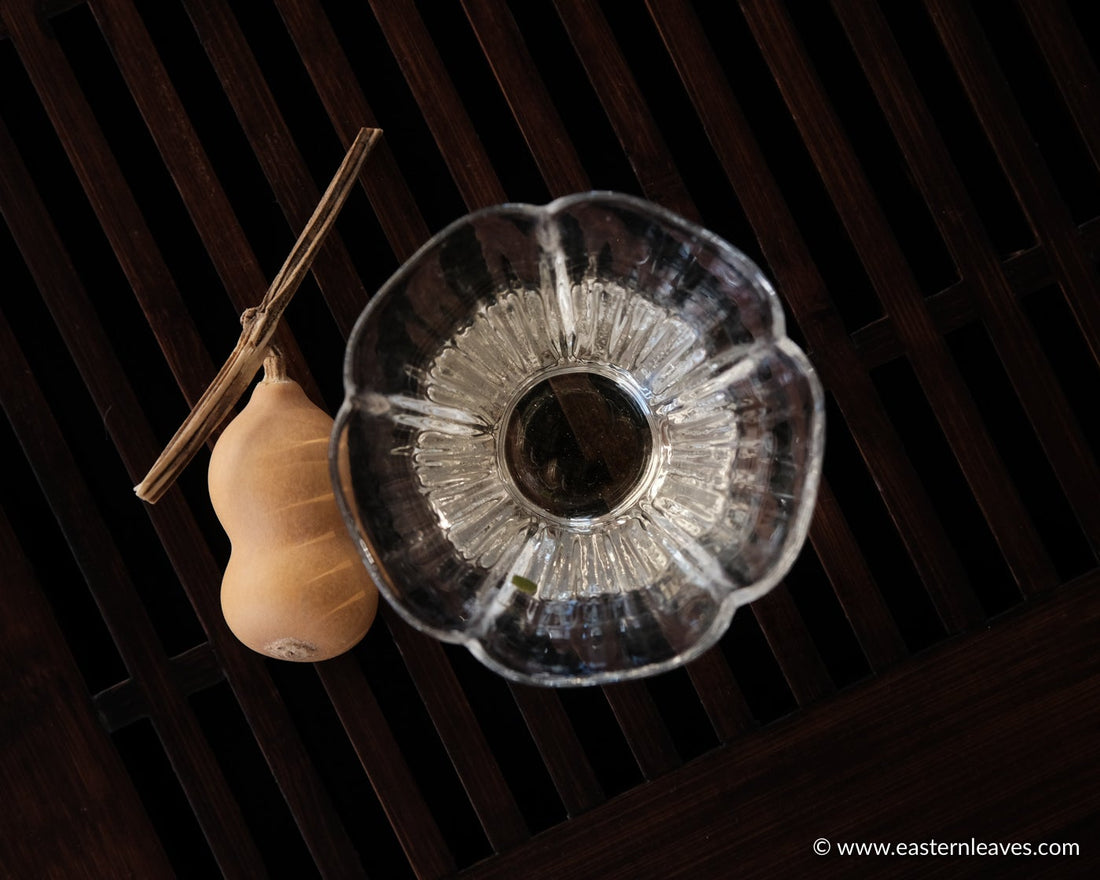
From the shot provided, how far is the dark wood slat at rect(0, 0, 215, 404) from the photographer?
0.73 m

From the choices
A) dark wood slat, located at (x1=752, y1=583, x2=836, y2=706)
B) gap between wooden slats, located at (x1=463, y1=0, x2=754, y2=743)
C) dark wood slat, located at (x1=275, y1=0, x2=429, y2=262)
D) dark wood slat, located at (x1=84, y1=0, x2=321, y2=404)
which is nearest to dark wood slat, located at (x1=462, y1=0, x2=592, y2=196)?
gap between wooden slats, located at (x1=463, y1=0, x2=754, y2=743)

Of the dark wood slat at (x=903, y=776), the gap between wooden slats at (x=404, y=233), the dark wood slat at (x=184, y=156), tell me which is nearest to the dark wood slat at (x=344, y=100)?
the gap between wooden slats at (x=404, y=233)

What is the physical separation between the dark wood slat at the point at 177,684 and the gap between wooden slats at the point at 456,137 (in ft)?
1.00

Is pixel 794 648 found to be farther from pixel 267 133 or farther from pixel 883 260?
pixel 267 133

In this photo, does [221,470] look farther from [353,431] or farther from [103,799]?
[103,799]

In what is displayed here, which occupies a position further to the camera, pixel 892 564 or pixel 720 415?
pixel 892 564

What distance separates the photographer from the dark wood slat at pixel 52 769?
0.72m

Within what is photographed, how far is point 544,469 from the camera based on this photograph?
2.20 ft

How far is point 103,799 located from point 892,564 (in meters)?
0.63

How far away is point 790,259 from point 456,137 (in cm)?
27

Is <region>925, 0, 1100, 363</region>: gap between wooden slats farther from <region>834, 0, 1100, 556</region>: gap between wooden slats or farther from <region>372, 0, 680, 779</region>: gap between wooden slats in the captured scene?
<region>372, 0, 680, 779</region>: gap between wooden slats

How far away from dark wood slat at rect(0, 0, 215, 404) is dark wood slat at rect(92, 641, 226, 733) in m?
0.20

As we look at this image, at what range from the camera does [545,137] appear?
731 mm

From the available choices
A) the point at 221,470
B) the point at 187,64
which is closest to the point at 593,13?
the point at 187,64
